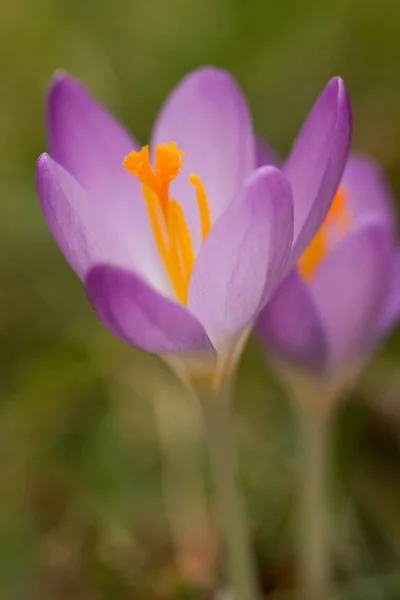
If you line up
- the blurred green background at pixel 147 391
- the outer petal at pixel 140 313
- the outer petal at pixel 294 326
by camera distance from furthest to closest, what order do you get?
the blurred green background at pixel 147 391 → the outer petal at pixel 294 326 → the outer petal at pixel 140 313

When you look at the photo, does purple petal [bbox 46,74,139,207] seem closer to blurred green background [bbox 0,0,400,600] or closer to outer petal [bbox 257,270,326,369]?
outer petal [bbox 257,270,326,369]

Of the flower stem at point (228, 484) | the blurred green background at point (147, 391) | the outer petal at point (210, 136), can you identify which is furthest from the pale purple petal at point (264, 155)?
the blurred green background at point (147, 391)

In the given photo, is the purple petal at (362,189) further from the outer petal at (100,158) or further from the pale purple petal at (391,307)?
the outer petal at (100,158)

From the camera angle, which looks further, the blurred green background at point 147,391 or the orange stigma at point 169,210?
the blurred green background at point 147,391

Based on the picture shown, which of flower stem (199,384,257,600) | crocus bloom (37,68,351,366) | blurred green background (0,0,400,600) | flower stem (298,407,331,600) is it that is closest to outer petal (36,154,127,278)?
crocus bloom (37,68,351,366)

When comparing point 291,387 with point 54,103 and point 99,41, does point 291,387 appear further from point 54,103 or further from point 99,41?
point 99,41

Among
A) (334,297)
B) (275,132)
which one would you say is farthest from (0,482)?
(275,132)
